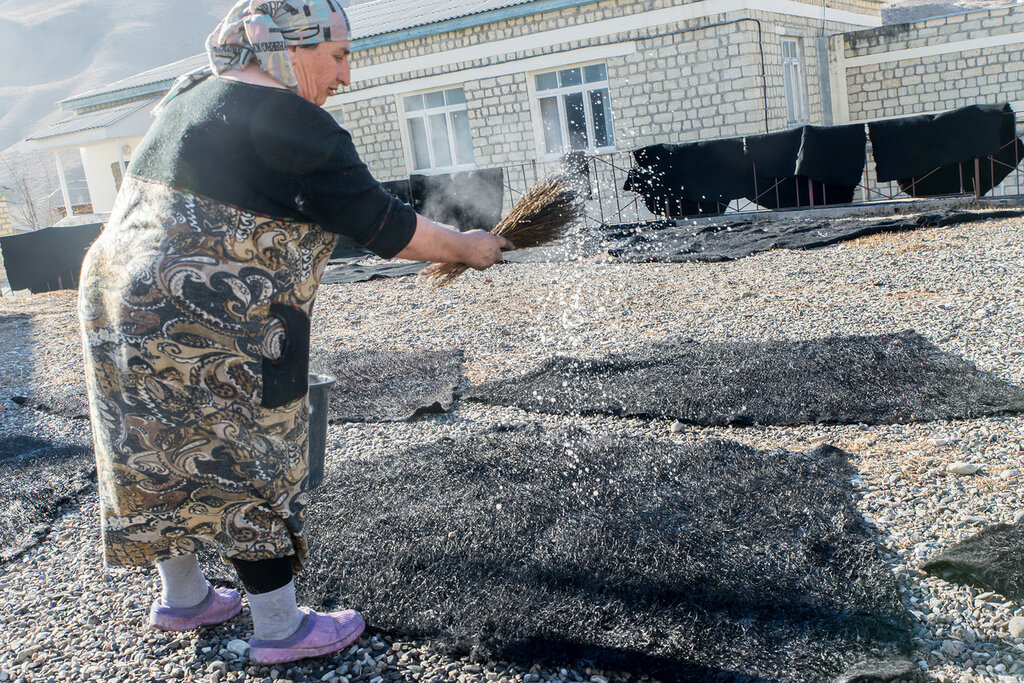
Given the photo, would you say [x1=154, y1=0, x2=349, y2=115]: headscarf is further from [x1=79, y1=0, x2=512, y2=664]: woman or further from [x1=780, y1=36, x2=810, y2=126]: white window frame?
[x1=780, y1=36, x2=810, y2=126]: white window frame

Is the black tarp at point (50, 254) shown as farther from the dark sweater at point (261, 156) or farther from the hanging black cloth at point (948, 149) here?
the dark sweater at point (261, 156)

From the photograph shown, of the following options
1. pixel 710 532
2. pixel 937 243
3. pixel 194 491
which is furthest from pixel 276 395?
pixel 937 243

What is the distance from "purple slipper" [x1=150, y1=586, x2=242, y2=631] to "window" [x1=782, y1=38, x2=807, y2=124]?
Result: 48.3 feet

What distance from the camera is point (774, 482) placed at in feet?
9.43

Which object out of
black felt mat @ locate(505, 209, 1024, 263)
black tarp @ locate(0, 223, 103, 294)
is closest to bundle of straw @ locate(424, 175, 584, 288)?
black felt mat @ locate(505, 209, 1024, 263)

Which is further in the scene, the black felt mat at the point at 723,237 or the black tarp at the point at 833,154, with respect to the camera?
the black tarp at the point at 833,154

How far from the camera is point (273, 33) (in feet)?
6.11

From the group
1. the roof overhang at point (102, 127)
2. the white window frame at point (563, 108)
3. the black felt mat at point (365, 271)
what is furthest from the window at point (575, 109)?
the roof overhang at point (102, 127)

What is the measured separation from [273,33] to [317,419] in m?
1.12

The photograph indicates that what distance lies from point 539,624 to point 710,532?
640mm

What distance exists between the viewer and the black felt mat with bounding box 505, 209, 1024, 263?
8383 mm

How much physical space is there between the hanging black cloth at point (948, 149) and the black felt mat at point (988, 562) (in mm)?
8876

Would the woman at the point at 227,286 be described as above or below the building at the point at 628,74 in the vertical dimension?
below

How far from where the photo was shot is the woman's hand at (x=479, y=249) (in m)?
2.23
